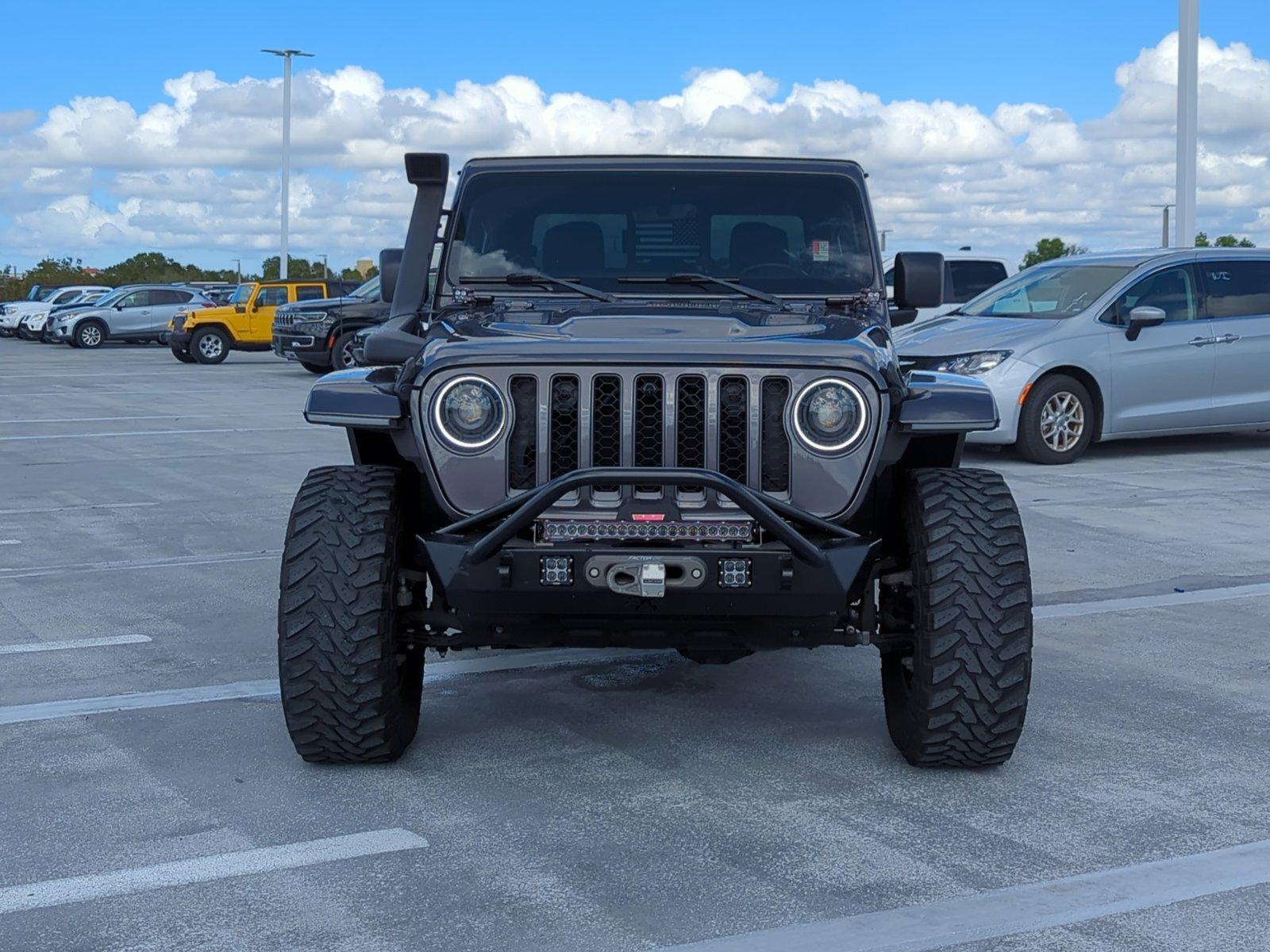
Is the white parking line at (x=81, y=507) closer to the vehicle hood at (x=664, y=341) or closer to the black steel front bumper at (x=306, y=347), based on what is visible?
the vehicle hood at (x=664, y=341)

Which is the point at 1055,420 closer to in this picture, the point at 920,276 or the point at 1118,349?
the point at 1118,349

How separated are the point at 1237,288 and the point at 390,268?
950cm

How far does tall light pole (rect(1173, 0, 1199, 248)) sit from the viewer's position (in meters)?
20.7

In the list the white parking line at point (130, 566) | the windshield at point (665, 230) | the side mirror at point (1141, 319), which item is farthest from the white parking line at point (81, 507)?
the side mirror at point (1141, 319)

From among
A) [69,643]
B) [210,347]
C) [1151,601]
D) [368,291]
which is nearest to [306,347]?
[368,291]

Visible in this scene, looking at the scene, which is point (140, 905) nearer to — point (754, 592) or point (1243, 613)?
point (754, 592)

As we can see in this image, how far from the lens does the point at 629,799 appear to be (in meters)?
4.71

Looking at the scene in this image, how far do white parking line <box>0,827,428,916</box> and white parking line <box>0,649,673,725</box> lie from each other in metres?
1.62

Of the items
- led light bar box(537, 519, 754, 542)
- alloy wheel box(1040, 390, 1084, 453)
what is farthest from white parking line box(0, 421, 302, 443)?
led light bar box(537, 519, 754, 542)

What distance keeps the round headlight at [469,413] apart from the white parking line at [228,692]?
5.24ft

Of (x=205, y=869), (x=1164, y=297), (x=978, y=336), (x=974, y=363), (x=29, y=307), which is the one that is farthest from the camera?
(x=29, y=307)

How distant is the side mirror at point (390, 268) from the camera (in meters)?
6.25

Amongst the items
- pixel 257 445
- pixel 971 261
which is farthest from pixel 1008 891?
pixel 971 261

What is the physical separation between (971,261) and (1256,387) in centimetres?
1024
